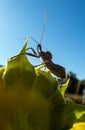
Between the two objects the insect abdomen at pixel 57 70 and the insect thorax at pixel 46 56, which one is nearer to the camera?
the insect abdomen at pixel 57 70

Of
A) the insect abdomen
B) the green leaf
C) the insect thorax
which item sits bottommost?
the green leaf

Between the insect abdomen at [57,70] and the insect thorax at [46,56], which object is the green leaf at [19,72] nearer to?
the insect abdomen at [57,70]

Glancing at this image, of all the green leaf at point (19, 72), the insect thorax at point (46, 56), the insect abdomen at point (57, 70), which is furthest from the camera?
the insect thorax at point (46, 56)

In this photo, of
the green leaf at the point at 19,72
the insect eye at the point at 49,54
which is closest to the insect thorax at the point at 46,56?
the insect eye at the point at 49,54

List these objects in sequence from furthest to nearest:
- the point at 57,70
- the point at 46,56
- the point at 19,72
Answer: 1. the point at 46,56
2. the point at 57,70
3. the point at 19,72

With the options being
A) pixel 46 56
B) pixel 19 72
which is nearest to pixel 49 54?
pixel 46 56

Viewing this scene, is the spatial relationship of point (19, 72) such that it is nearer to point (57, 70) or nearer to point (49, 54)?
point (57, 70)

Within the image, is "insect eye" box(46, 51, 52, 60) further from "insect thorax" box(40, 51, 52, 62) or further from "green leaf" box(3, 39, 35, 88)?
"green leaf" box(3, 39, 35, 88)

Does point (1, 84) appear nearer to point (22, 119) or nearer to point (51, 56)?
point (22, 119)

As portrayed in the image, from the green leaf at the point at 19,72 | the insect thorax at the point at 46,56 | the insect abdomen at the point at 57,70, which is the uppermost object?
the insect thorax at the point at 46,56

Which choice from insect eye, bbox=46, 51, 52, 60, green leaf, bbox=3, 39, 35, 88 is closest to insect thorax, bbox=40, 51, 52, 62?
insect eye, bbox=46, 51, 52, 60

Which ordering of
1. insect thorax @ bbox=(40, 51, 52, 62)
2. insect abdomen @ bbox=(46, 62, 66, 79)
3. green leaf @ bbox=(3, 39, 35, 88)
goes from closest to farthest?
green leaf @ bbox=(3, 39, 35, 88) < insect abdomen @ bbox=(46, 62, 66, 79) < insect thorax @ bbox=(40, 51, 52, 62)

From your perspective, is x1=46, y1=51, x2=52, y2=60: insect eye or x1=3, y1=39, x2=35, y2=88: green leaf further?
x1=46, y1=51, x2=52, y2=60: insect eye

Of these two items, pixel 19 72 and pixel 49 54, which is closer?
pixel 19 72
